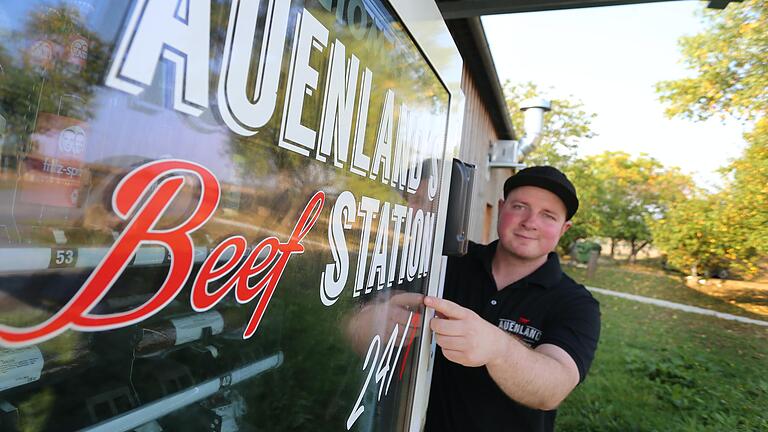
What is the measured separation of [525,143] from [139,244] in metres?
8.93

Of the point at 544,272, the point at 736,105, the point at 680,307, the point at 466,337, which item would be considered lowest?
the point at 680,307

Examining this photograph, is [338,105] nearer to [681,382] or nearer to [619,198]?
[681,382]

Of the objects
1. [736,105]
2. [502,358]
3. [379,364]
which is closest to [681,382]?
[736,105]

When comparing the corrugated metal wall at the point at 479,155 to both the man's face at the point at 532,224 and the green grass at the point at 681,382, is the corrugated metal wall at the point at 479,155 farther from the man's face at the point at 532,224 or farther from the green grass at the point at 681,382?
the green grass at the point at 681,382

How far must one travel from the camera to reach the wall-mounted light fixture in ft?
27.3

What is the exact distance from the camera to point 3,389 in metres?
0.43

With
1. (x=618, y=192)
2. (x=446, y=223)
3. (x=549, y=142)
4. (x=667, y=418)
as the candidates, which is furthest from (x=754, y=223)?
(x=618, y=192)

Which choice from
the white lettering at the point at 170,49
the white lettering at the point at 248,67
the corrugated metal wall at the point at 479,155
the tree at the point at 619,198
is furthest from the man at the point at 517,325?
the tree at the point at 619,198

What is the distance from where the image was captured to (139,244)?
0.48 m

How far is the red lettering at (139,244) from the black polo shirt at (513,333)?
1591 mm

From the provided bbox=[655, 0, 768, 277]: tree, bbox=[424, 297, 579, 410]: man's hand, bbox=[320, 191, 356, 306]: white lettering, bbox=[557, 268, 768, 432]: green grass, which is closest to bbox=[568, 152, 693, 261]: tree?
bbox=[557, 268, 768, 432]: green grass

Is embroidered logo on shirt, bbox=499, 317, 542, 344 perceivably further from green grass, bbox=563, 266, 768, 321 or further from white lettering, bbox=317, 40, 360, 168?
green grass, bbox=563, 266, 768, 321

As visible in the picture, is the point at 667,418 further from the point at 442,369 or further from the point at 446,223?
the point at 446,223

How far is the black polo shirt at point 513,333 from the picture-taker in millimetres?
1828
